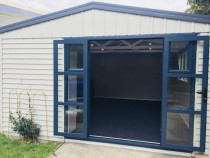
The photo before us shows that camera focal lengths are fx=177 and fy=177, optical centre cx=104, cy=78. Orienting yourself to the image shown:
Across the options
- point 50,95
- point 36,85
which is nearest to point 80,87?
point 50,95

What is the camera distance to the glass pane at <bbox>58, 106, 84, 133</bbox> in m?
3.59

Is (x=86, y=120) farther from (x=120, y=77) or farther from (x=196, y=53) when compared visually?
(x=120, y=77)

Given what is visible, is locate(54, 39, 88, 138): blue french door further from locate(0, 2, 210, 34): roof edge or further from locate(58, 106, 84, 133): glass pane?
locate(0, 2, 210, 34): roof edge

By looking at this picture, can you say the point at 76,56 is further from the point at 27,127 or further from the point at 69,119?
the point at 27,127

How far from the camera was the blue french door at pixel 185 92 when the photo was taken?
9.66 ft

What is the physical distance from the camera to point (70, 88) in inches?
144

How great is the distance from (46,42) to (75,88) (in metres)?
1.13

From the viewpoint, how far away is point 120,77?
347 inches

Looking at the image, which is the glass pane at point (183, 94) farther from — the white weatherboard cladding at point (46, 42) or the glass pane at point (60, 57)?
the glass pane at point (60, 57)

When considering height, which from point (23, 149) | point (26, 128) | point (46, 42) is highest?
→ point (46, 42)

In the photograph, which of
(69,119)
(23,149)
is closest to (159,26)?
(69,119)

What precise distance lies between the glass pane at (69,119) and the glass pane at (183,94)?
178cm

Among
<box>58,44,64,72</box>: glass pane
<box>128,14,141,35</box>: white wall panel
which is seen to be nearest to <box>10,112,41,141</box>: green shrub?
<box>58,44,64,72</box>: glass pane

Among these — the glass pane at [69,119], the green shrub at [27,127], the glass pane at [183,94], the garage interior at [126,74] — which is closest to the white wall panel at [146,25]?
the glass pane at [183,94]
